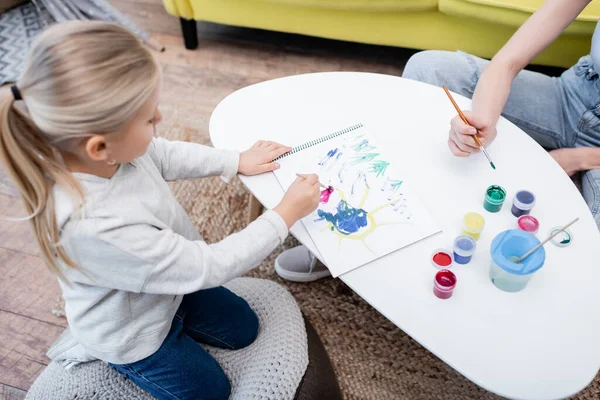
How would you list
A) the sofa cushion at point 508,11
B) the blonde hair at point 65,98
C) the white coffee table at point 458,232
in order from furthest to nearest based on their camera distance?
1. the sofa cushion at point 508,11
2. the white coffee table at point 458,232
3. the blonde hair at point 65,98

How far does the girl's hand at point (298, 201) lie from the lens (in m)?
0.87

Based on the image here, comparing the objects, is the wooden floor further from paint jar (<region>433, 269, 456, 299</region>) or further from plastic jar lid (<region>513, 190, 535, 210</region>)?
plastic jar lid (<region>513, 190, 535, 210</region>)

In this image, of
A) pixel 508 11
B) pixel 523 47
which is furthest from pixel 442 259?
pixel 508 11

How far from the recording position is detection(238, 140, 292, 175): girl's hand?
0.98 meters

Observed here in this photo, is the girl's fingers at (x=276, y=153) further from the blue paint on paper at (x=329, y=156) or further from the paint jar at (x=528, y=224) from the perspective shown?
the paint jar at (x=528, y=224)

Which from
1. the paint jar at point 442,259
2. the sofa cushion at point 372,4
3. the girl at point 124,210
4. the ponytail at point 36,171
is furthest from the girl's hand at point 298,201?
the sofa cushion at point 372,4

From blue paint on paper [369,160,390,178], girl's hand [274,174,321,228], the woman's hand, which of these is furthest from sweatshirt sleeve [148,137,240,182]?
the woman's hand

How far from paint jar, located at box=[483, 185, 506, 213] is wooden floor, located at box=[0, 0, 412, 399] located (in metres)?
1.07

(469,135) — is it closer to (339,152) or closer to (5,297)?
(339,152)

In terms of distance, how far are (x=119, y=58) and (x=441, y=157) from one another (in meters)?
0.64

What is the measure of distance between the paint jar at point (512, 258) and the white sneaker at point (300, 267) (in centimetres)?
58

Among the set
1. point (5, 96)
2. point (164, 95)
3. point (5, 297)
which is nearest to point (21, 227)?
Answer: point (5, 297)

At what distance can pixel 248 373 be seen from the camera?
0.95 metres

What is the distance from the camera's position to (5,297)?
1.36 metres
